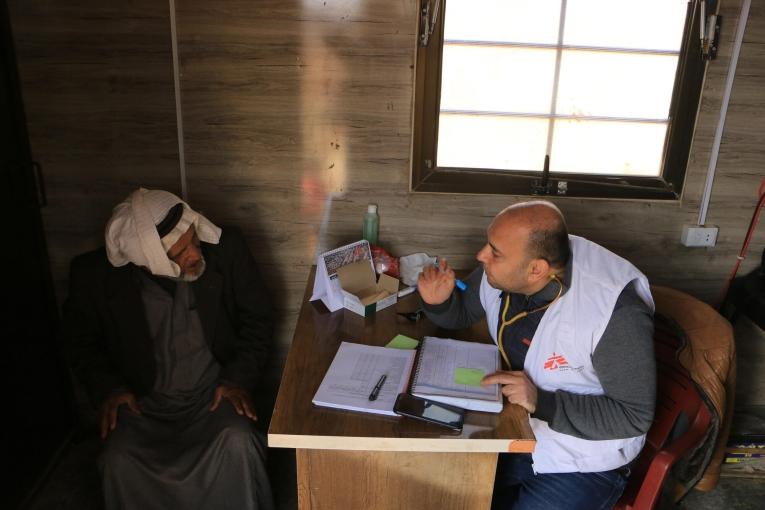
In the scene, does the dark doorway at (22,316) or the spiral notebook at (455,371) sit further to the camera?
the dark doorway at (22,316)

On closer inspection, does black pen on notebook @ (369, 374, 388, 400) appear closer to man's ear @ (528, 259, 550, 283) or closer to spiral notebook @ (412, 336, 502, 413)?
spiral notebook @ (412, 336, 502, 413)

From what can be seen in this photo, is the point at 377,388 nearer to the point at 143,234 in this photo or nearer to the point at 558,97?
the point at 143,234

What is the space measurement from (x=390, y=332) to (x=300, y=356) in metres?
0.29

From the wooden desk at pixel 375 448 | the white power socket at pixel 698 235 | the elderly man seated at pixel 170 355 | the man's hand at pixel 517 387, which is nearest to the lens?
the wooden desk at pixel 375 448

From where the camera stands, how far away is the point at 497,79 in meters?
2.14

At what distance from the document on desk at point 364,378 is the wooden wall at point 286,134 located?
82cm

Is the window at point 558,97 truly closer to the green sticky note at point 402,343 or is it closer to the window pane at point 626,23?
the window pane at point 626,23

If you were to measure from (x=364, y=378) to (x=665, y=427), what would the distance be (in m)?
0.86

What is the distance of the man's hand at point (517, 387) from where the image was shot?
4.28 ft

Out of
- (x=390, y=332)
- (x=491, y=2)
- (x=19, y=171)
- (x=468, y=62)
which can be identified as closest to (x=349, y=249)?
(x=390, y=332)

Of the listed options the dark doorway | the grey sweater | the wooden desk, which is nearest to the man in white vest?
the grey sweater

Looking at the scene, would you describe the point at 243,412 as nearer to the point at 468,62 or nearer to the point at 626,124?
the point at 468,62

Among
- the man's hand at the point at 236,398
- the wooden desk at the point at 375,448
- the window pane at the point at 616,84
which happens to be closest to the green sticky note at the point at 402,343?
the wooden desk at the point at 375,448

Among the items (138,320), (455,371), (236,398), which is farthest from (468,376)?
(138,320)
